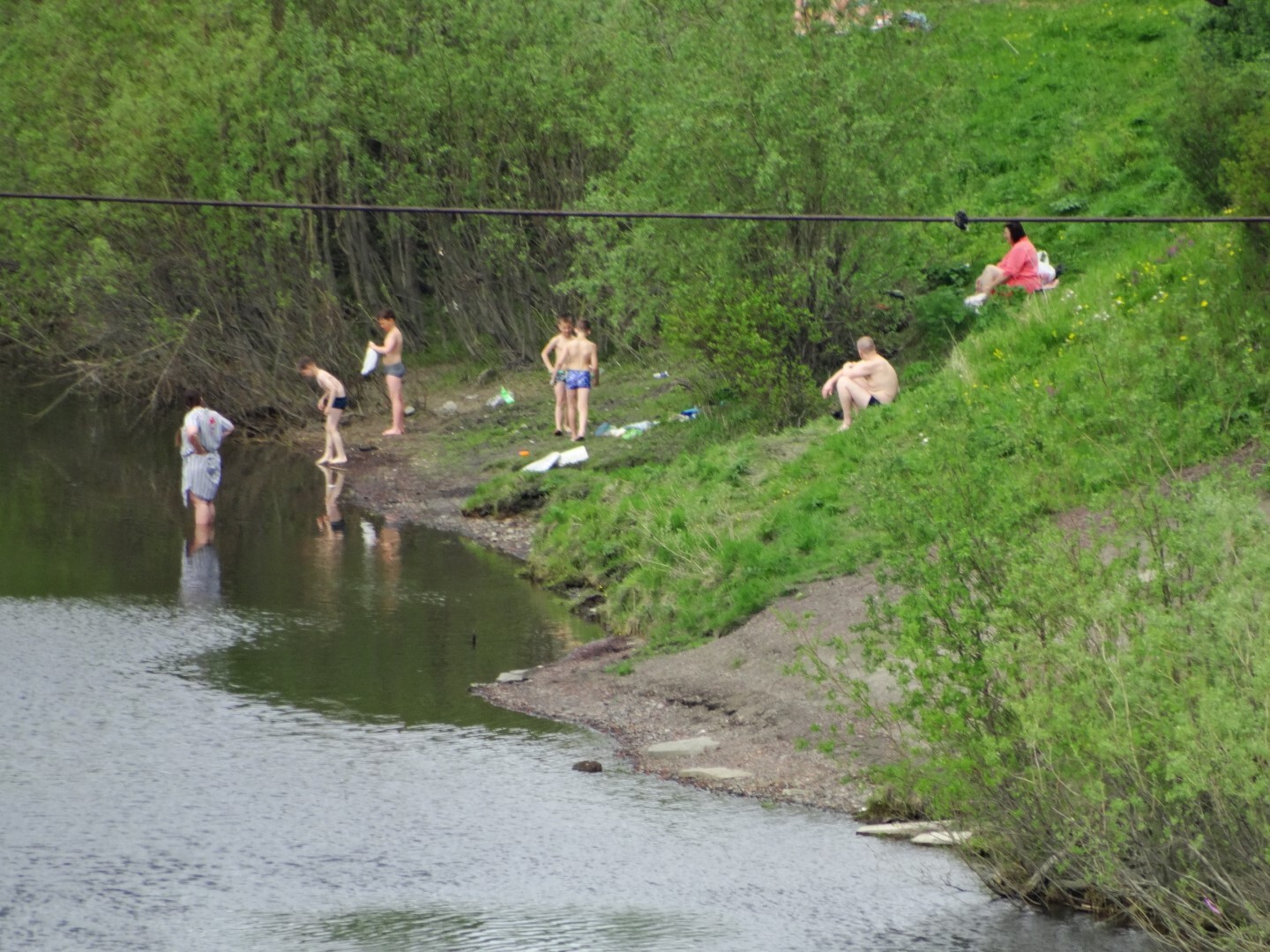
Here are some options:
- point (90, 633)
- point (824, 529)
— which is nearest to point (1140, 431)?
point (824, 529)

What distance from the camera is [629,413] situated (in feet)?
79.1

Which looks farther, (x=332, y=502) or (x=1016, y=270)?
(x=332, y=502)

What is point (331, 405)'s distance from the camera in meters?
23.1

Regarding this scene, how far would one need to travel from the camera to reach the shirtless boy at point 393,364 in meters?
24.6

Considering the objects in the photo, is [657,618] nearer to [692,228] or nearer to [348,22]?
[692,228]

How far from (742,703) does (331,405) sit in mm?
12062

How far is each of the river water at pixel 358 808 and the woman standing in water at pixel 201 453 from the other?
242cm

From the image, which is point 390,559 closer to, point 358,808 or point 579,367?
point 579,367

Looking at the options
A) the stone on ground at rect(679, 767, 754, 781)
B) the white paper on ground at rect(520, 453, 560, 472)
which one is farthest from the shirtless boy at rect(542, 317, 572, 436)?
the stone on ground at rect(679, 767, 754, 781)

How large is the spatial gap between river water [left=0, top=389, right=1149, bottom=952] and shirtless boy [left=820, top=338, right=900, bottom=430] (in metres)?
4.43

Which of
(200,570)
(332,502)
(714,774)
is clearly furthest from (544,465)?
(714,774)

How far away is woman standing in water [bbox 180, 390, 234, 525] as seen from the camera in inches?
756

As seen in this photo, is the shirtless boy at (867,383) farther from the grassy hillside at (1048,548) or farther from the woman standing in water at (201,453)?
the woman standing in water at (201,453)

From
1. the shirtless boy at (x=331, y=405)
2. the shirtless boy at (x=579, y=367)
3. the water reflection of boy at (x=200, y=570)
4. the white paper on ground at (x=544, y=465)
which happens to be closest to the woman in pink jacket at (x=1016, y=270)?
the shirtless boy at (x=579, y=367)
